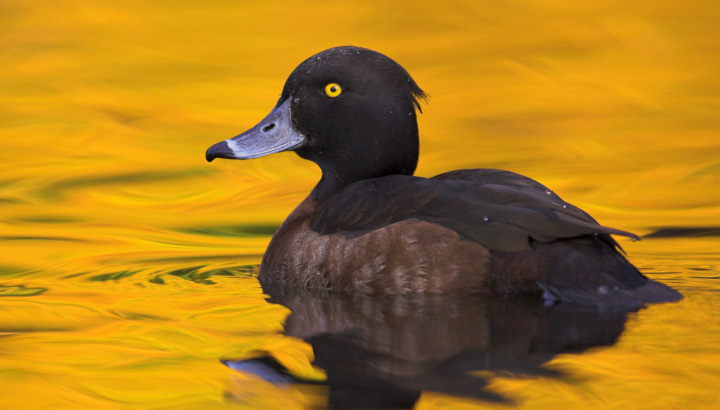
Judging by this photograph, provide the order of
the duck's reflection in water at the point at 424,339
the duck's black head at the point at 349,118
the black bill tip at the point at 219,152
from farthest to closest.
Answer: the black bill tip at the point at 219,152 < the duck's black head at the point at 349,118 < the duck's reflection in water at the point at 424,339

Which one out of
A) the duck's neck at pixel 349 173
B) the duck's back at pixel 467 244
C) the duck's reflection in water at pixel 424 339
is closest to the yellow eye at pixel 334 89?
the duck's neck at pixel 349 173

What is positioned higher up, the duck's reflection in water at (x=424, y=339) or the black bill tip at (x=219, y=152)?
the black bill tip at (x=219, y=152)

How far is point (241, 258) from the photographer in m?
6.96

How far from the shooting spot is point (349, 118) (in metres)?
6.20

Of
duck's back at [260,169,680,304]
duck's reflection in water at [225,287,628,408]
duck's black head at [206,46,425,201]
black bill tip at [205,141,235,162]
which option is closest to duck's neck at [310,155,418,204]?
duck's black head at [206,46,425,201]

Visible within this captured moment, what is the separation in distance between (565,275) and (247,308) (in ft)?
5.12

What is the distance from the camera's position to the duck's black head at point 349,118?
6.13 m

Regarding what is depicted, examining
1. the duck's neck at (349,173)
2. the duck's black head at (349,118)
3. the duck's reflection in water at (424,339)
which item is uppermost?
the duck's black head at (349,118)

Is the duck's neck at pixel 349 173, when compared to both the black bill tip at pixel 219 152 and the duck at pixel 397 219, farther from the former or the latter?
the black bill tip at pixel 219 152

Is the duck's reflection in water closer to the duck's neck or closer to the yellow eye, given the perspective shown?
the duck's neck

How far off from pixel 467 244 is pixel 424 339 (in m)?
0.74

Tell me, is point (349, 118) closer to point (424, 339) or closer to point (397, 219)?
point (397, 219)

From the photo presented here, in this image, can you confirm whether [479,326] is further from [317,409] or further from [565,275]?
[317,409]

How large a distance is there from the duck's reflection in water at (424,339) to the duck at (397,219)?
0.34 ft
